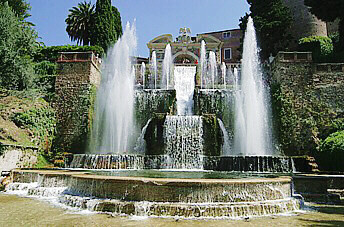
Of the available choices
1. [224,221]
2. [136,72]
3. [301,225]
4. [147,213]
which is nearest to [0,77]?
[136,72]

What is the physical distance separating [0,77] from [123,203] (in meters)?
12.6

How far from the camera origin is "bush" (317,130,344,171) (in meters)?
11.0

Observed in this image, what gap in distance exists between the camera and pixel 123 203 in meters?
5.24

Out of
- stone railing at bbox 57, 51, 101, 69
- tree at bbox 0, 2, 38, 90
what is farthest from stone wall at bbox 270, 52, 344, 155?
tree at bbox 0, 2, 38, 90

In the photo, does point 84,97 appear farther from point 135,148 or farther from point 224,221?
point 224,221

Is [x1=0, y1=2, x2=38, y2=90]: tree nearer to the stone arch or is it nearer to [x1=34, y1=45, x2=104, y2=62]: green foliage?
[x1=34, y1=45, x2=104, y2=62]: green foliage

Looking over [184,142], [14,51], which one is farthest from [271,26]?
[14,51]

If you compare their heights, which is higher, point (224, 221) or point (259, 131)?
point (259, 131)

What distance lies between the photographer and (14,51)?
1443 cm

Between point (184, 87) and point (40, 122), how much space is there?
1204 cm

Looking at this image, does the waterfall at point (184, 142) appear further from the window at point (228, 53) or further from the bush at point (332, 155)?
the window at point (228, 53)

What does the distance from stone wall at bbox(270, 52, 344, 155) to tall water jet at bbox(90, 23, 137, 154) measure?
933 centimetres

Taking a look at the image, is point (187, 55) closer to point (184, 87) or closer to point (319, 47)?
point (184, 87)

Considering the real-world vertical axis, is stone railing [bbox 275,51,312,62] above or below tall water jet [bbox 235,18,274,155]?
above
